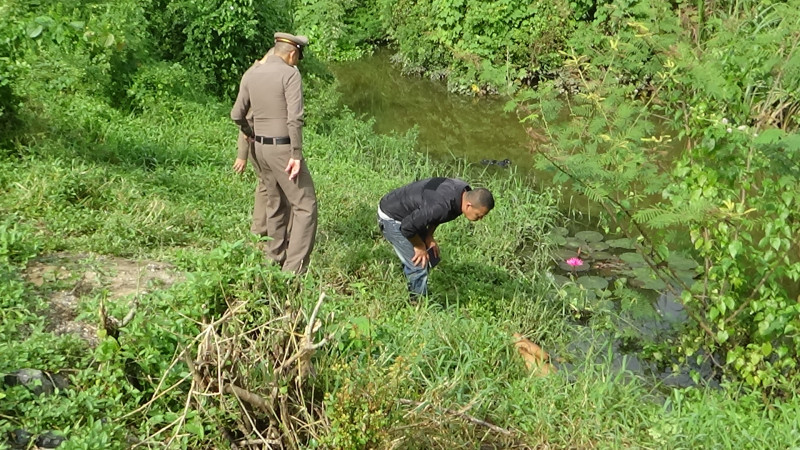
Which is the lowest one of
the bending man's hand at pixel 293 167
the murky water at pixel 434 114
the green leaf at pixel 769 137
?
the murky water at pixel 434 114

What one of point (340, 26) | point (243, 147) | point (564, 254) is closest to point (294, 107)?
point (243, 147)

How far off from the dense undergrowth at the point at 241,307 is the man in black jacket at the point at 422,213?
33cm

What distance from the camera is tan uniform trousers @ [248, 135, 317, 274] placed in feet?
19.3

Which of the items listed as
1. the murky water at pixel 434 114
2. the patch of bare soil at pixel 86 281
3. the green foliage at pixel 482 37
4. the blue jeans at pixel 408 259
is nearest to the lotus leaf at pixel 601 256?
the blue jeans at pixel 408 259

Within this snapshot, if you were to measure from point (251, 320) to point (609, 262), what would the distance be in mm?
4831

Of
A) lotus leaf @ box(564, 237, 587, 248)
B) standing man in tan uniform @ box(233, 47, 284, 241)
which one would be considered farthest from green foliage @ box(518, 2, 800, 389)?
standing man in tan uniform @ box(233, 47, 284, 241)

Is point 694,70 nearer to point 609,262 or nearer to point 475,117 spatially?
point 609,262

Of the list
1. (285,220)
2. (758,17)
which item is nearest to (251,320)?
(285,220)

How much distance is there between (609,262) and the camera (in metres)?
7.96

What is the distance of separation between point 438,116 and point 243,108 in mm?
8133

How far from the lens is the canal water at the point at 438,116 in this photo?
1162 cm

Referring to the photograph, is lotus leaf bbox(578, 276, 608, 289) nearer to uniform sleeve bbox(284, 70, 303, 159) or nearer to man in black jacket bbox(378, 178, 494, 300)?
man in black jacket bbox(378, 178, 494, 300)

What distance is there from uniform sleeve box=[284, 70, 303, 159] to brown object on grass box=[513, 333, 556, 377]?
7.02ft

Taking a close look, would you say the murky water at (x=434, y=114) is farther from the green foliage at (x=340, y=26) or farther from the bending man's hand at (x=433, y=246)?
the bending man's hand at (x=433, y=246)
